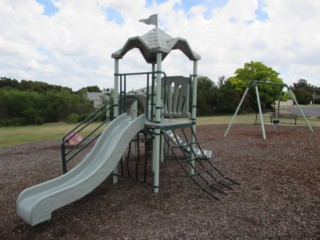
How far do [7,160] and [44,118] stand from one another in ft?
69.9

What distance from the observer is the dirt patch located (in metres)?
3.07

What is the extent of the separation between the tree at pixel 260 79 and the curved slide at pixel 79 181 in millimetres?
29551

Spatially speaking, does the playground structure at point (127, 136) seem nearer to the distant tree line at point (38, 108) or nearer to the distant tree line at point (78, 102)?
the distant tree line at point (78, 102)

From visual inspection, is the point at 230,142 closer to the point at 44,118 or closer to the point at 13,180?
the point at 13,180

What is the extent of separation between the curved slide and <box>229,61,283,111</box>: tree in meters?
29.6

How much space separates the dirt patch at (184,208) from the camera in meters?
3.07

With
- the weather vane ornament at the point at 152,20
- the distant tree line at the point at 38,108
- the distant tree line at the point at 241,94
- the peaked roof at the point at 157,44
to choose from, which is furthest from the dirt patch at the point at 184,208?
the distant tree line at the point at 241,94

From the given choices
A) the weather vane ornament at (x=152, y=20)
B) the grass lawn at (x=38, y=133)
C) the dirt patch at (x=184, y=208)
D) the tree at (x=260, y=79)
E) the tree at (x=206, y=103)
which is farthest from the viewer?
the tree at (x=260, y=79)

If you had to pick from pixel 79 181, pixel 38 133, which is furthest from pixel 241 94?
pixel 79 181

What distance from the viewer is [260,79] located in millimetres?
32875

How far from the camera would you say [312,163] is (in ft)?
19.7

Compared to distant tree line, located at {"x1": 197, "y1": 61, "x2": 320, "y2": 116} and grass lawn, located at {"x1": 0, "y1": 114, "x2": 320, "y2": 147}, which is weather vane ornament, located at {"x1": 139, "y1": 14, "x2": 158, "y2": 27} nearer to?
grass lawn, located at {"x1": 0, "y1": 114, "x2": 320, "y2": 147}

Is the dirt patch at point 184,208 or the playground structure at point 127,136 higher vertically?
the playground structure at point 127,136

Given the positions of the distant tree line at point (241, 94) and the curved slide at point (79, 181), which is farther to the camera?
the distant tree line at point (241, 94)
